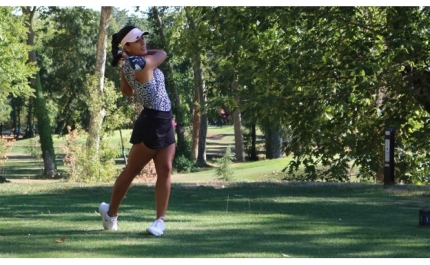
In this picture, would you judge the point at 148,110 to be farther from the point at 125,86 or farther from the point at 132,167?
the point at 132,167

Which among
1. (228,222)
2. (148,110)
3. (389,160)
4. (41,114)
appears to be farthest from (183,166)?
(148,110)

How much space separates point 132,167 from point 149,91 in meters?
0.77

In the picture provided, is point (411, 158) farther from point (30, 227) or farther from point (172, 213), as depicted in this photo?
point (30, 227)

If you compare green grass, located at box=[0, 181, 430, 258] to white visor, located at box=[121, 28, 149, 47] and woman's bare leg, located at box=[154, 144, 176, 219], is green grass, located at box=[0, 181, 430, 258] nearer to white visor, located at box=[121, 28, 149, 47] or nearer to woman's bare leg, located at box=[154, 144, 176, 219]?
woman's bare leg, located at box=[154, 144, 176, 219]

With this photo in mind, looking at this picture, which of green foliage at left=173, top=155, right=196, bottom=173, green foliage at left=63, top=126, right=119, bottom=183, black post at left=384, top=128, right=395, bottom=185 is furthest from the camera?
green foliage at left=173, top=155, right=196, bottom=173

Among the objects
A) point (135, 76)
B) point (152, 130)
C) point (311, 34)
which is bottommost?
point (152, 130)

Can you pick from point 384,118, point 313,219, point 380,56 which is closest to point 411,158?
point 384,118

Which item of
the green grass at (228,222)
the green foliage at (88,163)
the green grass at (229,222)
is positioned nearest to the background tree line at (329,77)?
the green grass at (228,222)

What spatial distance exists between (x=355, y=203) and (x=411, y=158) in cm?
862

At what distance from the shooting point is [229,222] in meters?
8.62

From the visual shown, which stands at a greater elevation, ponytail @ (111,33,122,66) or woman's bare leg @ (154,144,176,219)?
ponytail @ (111,33,122,66)

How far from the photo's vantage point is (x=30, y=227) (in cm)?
813

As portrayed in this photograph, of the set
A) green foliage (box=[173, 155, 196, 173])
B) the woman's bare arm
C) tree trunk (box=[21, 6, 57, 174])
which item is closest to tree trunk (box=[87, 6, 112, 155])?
tree trunk (box=[21, 6, 57, 174])

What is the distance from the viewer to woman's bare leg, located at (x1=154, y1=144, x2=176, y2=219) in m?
7.36
